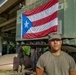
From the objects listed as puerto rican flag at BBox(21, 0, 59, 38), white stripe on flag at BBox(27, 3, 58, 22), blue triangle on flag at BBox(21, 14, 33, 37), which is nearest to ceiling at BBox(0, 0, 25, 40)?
blue triangle on flag at BBox(21, 14, 33, 37)

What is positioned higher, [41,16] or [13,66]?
[41,16]

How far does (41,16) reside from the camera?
1059cm

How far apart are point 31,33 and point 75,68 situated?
25.7ft

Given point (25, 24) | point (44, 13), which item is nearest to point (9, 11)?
point (25, 24)

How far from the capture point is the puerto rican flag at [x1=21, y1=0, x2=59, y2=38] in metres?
9.31

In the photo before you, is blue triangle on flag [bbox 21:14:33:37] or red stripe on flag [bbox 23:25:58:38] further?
blue triangle on flag [bbox 21:14:33:37]

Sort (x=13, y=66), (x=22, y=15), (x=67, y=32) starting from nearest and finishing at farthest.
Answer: (x=67, y=32) → (x=22, y=15) → (x=13, y=66)

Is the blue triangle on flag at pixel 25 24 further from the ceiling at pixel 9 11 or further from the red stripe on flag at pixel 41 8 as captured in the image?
the ceiling at pixel 9 11

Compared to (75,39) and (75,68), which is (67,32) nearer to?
(75,39)

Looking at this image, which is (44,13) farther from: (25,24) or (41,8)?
(25,24)

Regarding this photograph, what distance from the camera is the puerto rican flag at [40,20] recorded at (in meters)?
9.31

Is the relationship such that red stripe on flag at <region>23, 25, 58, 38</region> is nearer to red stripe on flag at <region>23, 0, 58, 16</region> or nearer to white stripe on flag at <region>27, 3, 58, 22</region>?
white stripe on flag at <region>27, 3, 58, 22</region>

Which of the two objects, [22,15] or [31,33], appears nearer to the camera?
[31,33]

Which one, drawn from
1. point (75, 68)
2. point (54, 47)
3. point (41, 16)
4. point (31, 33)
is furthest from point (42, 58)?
point (31, 33)
